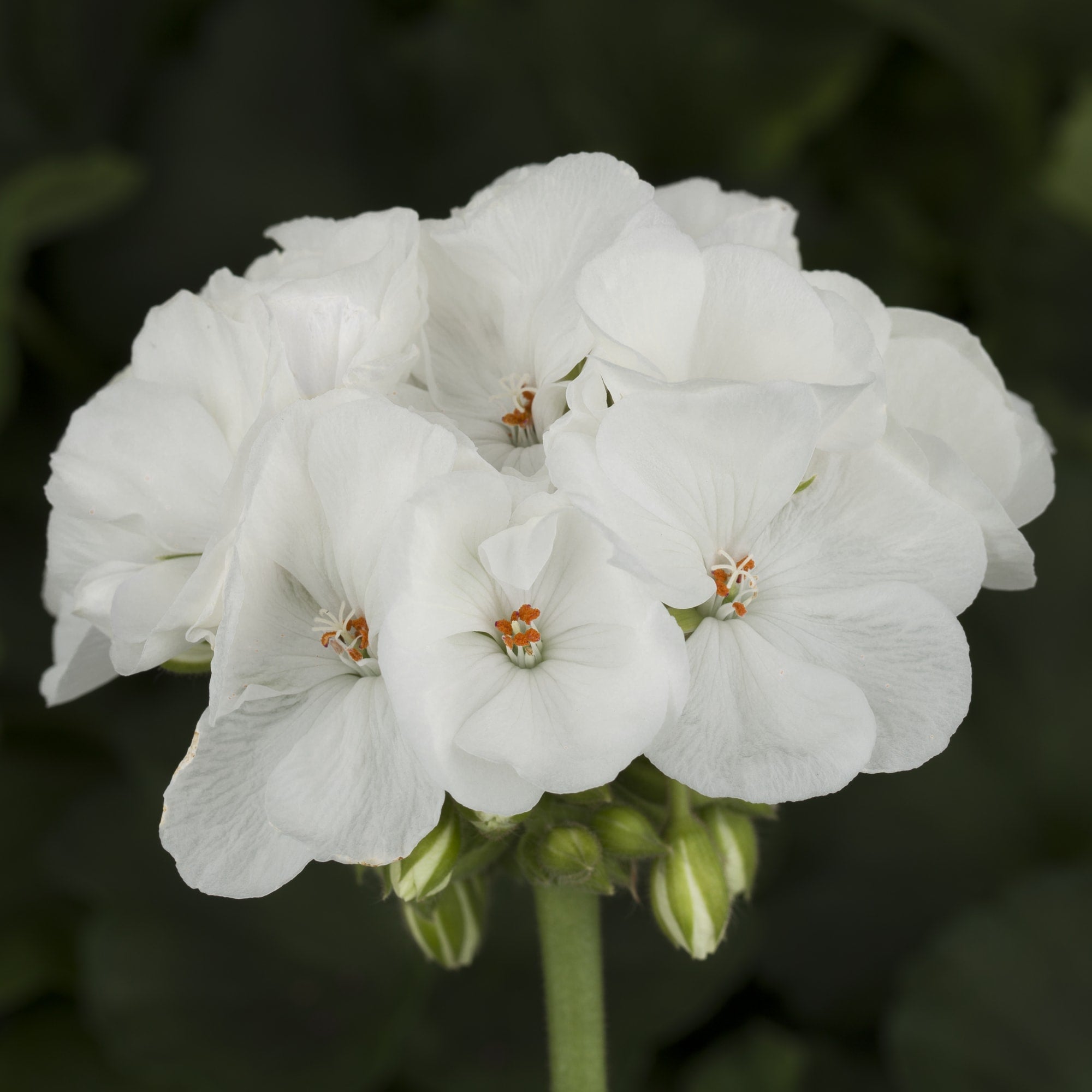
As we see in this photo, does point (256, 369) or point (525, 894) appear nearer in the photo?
point (256, 369)

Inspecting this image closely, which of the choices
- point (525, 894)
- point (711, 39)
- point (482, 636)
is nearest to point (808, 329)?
point (482, 636)

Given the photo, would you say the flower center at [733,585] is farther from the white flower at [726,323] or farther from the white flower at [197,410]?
the white flower at [197,410]

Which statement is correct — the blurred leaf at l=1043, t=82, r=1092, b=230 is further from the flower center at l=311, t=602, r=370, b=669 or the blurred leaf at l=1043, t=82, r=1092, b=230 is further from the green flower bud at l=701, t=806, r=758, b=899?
the flower center at l=311, t=602, r=370, b=669

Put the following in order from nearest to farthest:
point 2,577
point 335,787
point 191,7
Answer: point 335,787 → point 2,577 → point 191,7

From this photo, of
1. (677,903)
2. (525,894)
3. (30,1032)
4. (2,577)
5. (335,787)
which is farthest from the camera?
(2,577)

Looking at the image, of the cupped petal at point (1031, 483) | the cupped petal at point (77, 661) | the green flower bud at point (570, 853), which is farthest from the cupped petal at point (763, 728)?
the cupped petal at point (77, 661)

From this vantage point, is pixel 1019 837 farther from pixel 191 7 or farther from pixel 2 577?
pixel 191 7

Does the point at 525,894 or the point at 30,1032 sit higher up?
the point at 525,894
